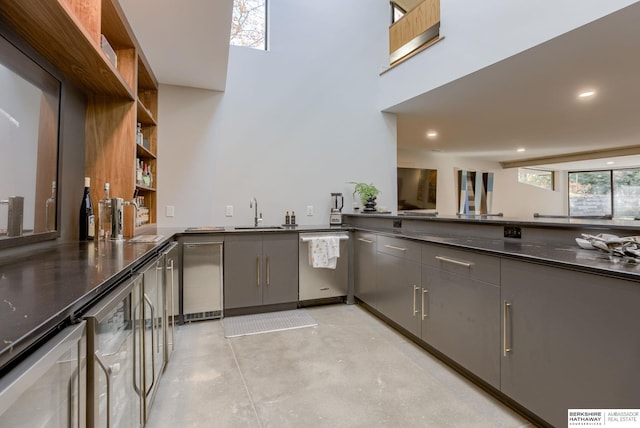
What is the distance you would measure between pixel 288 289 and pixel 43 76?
248 cm

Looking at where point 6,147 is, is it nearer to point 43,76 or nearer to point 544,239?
point 43,76

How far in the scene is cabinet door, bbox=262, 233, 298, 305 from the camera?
10.6ft

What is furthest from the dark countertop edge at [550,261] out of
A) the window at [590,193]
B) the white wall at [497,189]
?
the window at [590,193]

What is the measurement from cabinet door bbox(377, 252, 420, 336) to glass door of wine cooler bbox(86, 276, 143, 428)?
6.05ft

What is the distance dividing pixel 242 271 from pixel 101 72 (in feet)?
6.33

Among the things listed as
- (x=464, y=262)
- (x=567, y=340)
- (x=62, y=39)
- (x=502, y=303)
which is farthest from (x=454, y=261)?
(x=62, y=39)

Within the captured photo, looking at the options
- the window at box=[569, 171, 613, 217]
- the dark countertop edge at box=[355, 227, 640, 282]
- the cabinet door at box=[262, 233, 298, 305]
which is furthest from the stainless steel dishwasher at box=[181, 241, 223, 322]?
the window at box=[569, 171, 613, 217]

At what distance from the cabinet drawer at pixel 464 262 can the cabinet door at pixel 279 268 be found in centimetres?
141

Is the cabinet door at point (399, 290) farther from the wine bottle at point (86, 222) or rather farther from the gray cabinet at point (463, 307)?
the wine bottle at point (86, 222)

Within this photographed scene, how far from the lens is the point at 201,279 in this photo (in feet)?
9.91

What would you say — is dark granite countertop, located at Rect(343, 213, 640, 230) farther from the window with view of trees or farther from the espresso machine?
the window with view of trees

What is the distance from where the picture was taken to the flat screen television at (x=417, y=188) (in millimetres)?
6457

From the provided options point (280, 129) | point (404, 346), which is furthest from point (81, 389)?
point (280, 129)

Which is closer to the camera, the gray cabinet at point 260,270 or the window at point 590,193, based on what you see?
the gray cabinet at point 260,270
